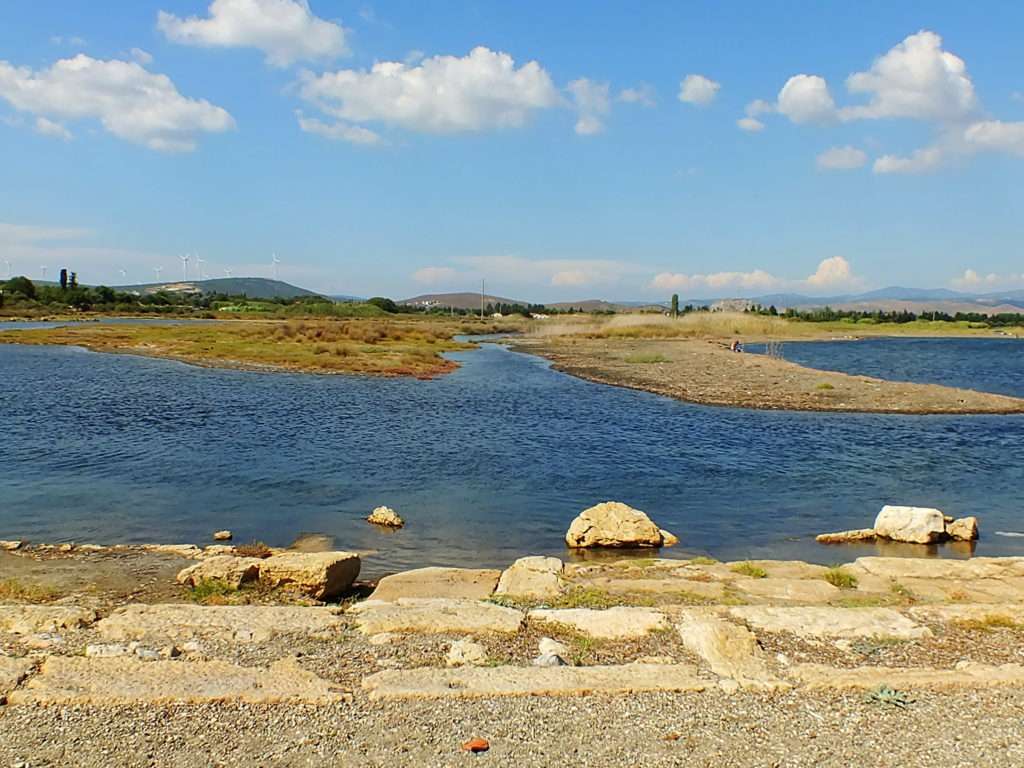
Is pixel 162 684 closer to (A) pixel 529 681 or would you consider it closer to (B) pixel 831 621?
(A) pixel 529 681

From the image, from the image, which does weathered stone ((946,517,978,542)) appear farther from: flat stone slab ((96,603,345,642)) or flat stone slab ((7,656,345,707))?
flat stone slab ((7,656,345,707))

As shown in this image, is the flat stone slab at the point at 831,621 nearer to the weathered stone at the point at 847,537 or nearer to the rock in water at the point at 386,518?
the weathered stone at the point at 847,537

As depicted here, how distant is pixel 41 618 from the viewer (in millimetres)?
10359

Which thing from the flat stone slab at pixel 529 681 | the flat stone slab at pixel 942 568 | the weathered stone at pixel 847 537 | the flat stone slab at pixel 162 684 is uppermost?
the flat stone slab at pixel 162 684

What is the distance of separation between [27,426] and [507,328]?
397 ft

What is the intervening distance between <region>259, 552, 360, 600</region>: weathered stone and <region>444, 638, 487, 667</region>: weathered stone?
150 inches

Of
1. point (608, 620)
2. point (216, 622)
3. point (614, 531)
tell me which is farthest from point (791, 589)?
point (216, 622)

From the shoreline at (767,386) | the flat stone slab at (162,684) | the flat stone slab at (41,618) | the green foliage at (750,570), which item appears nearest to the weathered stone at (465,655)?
the flat stone slab at (162,684)

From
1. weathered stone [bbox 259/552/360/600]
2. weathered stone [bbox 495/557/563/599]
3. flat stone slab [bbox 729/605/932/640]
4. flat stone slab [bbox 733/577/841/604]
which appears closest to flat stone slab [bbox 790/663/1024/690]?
flat stone slab [bbox 729/605/932/640]

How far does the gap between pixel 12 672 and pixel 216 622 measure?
2.45 metres

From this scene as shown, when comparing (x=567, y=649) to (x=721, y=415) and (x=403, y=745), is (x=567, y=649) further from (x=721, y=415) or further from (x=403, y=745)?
(x=721, y=415)

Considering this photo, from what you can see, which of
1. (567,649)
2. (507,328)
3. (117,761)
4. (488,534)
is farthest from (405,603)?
(507,328)

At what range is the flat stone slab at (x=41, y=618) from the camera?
10078 mm

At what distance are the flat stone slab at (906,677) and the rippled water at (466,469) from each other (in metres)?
7.74
